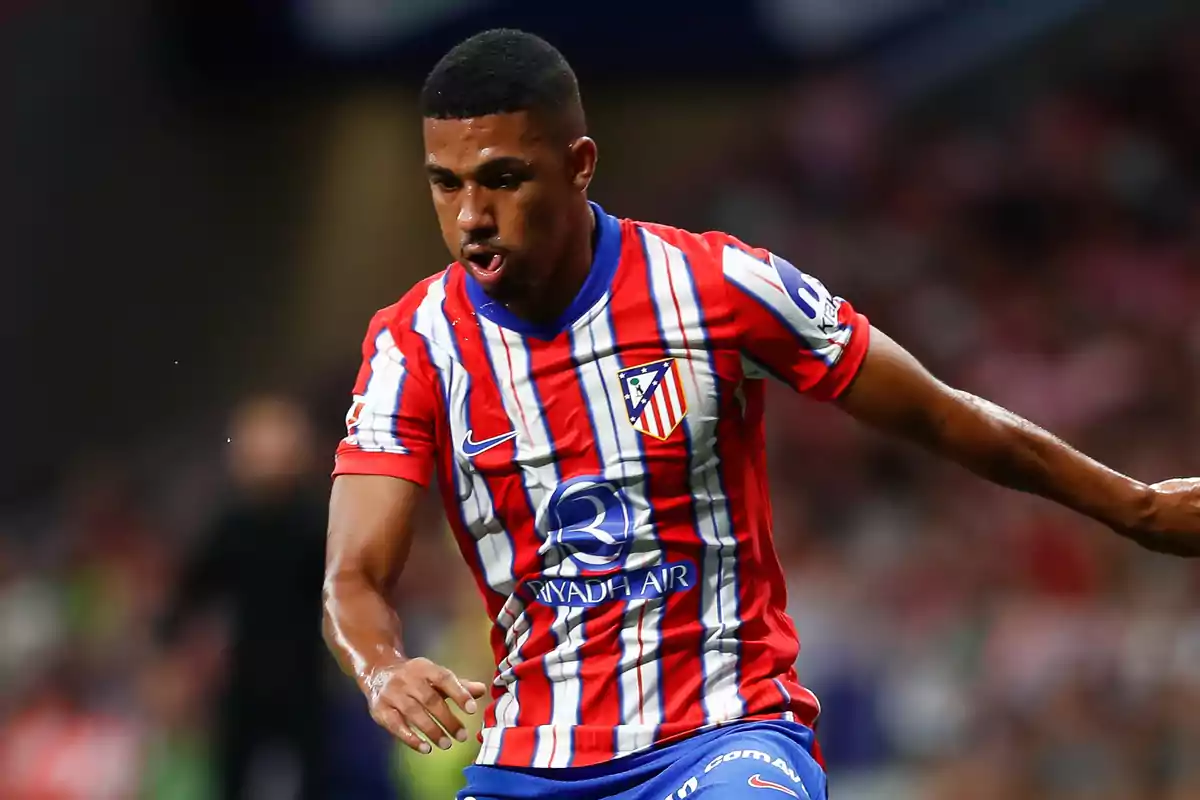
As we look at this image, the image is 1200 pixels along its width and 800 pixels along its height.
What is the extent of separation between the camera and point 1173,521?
3.44 m

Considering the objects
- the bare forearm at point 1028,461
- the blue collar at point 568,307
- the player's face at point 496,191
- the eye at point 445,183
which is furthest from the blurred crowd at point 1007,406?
the eye at point 445,183

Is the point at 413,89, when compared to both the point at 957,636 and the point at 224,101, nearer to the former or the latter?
the point at 224,101

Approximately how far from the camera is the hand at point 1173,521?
3.42 metres

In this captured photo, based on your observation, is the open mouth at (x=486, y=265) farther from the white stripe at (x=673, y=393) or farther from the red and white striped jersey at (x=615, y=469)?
the white stripe at (x=673, y=393)

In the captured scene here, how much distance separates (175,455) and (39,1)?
10.4 ft

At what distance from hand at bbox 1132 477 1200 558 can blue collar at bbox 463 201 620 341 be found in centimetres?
110

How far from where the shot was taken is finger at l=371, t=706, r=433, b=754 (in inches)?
109

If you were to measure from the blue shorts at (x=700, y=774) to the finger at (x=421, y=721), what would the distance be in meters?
0.48

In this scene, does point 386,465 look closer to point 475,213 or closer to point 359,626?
point 359,626

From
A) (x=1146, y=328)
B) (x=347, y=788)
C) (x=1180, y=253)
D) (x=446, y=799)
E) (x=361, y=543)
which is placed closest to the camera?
(x=361, y=543)

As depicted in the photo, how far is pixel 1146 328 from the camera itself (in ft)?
29.4

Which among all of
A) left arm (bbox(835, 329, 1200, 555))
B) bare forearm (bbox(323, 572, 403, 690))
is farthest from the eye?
left arm (bbox(835, 329, 1200, 555))

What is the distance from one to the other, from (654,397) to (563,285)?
0.26 metres

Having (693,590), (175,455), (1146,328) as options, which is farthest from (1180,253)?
(693,590)
